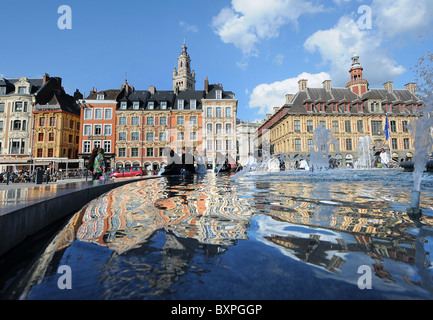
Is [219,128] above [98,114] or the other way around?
the other way around

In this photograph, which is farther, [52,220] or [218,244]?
[52,220]

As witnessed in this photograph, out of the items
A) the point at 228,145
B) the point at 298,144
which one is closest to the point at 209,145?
the point at 228,145

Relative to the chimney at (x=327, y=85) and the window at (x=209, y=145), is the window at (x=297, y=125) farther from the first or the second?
the window at (x=209, y=145)

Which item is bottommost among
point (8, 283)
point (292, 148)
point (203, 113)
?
point (8, 283)

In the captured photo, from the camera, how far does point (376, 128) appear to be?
129ft

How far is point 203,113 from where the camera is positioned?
39375 mm

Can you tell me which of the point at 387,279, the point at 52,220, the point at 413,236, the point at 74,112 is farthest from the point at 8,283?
the point at 74,112

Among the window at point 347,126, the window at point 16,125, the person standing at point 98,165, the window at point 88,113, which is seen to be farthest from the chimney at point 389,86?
the window at point 16,125

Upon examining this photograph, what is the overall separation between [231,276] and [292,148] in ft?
130

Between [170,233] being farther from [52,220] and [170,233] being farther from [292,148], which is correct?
[292,148]

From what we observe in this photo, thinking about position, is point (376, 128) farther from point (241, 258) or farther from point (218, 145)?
point (241, 258)

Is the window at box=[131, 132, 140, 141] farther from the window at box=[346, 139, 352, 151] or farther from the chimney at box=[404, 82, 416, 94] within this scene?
the chimney at box=[404, 82, 416, 94]

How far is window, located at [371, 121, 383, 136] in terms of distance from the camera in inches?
1543

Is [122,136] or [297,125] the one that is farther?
[297,125]
